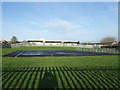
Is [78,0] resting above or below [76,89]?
above

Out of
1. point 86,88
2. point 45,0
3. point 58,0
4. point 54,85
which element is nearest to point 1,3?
point 45,0

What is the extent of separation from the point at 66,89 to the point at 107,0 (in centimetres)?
346

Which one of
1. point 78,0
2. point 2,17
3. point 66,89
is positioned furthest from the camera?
point 2,17

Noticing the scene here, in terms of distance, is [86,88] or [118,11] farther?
[118,11]

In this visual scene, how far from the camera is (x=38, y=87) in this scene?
10.4 ft

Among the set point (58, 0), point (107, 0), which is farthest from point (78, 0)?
point (107, 0)

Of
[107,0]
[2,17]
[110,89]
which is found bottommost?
[110,89]

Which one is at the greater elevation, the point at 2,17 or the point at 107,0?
the point at 107,0

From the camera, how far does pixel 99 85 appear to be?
11.2ft

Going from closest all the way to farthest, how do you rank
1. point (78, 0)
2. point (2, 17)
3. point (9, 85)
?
point (9, 85)
point (78, 0)
point (2, 17)

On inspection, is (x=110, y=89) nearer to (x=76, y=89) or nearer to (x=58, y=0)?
(x=76, y=89)

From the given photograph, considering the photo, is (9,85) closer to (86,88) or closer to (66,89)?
(66,89)

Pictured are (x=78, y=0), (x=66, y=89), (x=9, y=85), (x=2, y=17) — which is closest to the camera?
(x=66, y=89)

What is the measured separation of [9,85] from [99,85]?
320 cm
